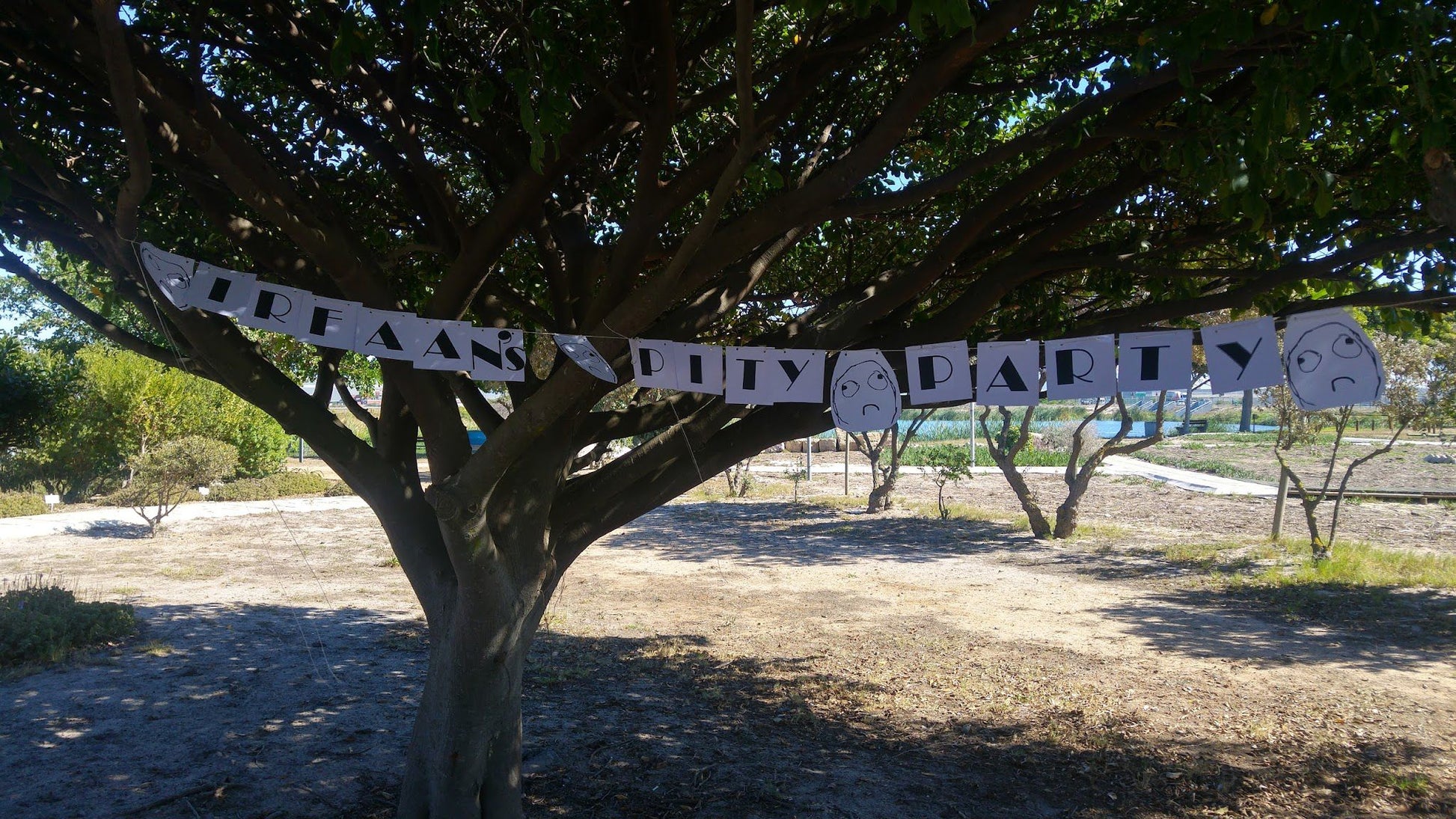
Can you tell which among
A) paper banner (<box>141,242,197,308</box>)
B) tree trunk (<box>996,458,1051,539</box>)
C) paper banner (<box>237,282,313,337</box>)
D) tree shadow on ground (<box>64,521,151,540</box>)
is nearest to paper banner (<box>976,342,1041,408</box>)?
paper banner (<box>237,282,313,337</box>)

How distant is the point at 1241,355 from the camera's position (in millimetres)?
4250

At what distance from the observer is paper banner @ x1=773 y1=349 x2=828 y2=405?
14.9ft

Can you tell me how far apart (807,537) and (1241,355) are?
42.4 ft

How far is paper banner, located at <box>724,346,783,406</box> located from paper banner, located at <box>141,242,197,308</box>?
2375 mm

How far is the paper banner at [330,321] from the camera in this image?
4137 millimetres

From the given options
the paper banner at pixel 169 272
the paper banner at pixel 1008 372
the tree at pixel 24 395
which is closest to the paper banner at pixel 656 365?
the paper banner at pixel 1008 372

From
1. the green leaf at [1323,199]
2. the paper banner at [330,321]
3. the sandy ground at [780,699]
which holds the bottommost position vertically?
the sandy ground at [780,699]

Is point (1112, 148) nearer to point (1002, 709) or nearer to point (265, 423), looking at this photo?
point (1002, 709)

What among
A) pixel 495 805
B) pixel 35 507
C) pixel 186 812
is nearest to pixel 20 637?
pixel 186 812

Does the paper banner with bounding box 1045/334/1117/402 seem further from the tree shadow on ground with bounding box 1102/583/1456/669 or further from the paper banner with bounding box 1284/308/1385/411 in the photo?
the tree shadow on ground with bounding box 1102/583/1456/669

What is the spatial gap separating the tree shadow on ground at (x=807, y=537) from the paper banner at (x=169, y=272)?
10.9 m

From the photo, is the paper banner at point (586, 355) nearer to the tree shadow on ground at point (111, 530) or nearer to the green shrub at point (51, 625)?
the green shrub at point (51, 625)

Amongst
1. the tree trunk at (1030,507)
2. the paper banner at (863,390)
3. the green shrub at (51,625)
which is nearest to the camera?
the paper banner at (863,390)

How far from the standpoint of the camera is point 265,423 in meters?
23.5
